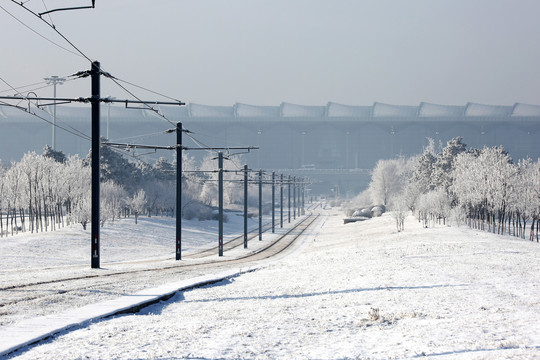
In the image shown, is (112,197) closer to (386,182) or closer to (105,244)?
(105,244)

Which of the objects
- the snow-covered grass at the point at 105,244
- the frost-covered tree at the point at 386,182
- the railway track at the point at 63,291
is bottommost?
the snow-covered grass at the point at 105,244

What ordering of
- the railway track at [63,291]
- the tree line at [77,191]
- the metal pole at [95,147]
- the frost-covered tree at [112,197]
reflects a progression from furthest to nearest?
the frost-covered tree at [112,197] < the tree line at [77,191] < the metal pole at [95,147] < the railway track at [63,291]

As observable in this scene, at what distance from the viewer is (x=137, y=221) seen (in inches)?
2847

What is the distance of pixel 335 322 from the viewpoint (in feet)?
35.5

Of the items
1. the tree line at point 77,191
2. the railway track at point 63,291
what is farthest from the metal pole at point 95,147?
the tree line at point 77,191

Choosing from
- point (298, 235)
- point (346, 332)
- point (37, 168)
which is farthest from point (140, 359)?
point (298, 235)

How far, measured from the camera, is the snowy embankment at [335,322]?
8586 mm

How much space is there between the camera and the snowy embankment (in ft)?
28.2

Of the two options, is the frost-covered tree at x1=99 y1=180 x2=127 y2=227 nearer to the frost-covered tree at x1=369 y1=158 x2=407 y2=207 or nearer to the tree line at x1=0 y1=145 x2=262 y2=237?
the tree line at x1=0 y1=145 x2=262 y2=237

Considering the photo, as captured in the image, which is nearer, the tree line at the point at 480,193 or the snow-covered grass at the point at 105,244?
Result: the snow-covered grass at the point at 105,244

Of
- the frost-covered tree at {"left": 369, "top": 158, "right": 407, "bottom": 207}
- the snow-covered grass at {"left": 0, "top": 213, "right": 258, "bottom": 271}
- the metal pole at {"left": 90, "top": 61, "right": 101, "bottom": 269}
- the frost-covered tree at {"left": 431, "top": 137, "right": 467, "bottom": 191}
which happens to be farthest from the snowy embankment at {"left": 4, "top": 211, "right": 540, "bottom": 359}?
the frost-covered tree at {"left": 369, "top": 158, "right": 407, "bottom": 207}

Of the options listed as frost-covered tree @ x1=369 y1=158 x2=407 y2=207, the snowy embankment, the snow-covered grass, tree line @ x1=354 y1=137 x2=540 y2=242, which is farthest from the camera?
frost-covered tree @ x1=369 y1=158 x2=407 y2=207

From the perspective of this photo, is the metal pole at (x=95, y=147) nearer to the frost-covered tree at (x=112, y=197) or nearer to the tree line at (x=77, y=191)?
the tree line at (x=77, y=191)

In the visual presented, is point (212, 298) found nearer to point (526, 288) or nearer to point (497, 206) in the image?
point (526, 288)
